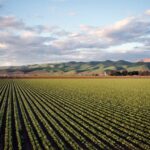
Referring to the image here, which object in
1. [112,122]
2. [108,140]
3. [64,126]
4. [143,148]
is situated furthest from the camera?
[112,122]

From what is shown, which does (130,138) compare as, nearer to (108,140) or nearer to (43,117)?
(108,140)

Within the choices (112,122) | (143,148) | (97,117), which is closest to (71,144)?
(143,148)

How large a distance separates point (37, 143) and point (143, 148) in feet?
15.1

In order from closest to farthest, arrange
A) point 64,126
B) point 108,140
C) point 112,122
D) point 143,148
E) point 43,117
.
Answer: point 143,148, point 108,140, point 64,126, point 112,122, point 43,117

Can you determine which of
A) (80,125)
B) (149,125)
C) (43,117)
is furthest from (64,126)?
(149,125)

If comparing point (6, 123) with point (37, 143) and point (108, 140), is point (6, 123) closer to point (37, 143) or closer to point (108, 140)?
point (37, 143)

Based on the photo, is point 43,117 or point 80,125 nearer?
point 80,125

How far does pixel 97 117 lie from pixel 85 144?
A: 21.0ft

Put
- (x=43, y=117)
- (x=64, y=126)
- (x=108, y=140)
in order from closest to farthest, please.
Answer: (x=108, y=140) → (x=64, y=126) → (x=43, y=117)

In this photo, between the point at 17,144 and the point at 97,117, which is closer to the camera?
the point at 17,144

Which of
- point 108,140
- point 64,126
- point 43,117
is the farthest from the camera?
point 43,117

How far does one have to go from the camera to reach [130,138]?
11141 millimetres

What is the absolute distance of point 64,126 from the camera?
13.7 m

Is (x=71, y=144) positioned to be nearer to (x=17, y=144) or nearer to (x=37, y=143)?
(x=37, y=143)
